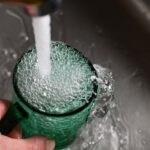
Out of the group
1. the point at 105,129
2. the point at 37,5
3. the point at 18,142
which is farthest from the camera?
the point at 105,129

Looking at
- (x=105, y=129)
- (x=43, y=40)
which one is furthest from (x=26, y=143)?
(x=105, y=129)

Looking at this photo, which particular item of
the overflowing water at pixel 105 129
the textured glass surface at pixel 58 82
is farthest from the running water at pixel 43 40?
the overflowing water at pixel 105 129

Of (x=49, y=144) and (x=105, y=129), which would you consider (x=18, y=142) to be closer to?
(x=49, y=144)

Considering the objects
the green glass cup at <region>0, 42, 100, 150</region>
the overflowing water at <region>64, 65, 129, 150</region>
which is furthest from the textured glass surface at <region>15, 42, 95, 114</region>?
the overflowing water at <region>64, 65, 129, 150</region>

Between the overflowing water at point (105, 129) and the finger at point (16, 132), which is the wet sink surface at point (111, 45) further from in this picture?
the finger at point (16, 132)

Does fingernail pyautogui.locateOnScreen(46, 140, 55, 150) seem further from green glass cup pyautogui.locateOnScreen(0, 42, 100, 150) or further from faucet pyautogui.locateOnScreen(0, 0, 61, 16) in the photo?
faucet pyautogui.locateOnScreen(0, 0, 61, 16)

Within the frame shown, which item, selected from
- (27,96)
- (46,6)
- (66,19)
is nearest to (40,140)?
(27,96)
